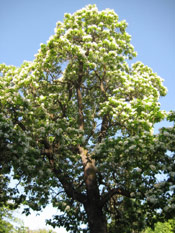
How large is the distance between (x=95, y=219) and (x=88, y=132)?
647cm

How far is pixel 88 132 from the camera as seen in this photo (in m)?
15.9

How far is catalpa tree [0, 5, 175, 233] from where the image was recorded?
964 cm

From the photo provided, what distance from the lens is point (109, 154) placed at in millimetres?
11273

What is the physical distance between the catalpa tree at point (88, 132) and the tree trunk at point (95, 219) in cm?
5

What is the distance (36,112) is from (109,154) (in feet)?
15.3

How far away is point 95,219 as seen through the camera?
10.7m

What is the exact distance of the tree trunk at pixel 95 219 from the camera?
412 inches

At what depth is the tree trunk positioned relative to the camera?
34.3ft

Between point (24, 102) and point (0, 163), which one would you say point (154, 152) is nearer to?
point (24, 102)

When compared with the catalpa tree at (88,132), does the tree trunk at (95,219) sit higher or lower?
lower

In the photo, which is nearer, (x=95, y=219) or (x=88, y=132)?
(x=95, y=219)

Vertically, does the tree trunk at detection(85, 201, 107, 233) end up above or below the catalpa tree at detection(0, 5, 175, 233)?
below

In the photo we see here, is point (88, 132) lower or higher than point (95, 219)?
higher

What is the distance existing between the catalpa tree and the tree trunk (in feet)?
0.15
